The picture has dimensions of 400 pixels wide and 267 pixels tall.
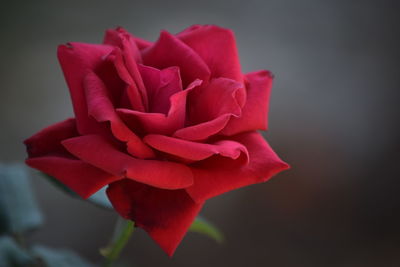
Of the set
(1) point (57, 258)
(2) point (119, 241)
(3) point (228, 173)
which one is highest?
(3) point (228, 173)

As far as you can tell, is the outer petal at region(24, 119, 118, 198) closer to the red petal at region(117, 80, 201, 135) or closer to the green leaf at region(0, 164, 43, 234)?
the red petal at region(117, 80, 201, 135)

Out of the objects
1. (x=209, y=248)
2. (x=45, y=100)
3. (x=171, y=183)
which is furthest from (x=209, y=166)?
(x=45, y=100)

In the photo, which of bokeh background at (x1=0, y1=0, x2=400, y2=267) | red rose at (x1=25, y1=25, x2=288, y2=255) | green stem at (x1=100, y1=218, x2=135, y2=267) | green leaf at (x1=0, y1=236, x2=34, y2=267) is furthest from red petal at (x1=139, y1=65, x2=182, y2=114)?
bokeh background at (x1=0, y1=0, x2=400, y2=267)

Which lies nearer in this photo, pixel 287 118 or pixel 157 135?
pixel 157 135

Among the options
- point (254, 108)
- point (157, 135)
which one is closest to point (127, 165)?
point (157, 135)

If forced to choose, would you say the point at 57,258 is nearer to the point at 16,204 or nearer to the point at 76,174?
the point at 16,204

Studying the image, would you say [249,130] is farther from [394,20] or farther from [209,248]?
[394,20]

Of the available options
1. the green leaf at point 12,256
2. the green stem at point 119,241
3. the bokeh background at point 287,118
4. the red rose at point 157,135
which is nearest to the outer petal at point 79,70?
the red rose at point 157,135
